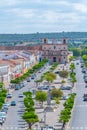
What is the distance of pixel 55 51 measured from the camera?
123m

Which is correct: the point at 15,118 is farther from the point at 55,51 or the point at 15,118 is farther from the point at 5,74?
the point at 55,51

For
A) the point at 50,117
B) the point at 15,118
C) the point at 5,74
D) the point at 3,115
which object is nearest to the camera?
the point at 3,115

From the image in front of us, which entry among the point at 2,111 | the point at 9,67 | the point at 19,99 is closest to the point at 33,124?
the point at 2,111

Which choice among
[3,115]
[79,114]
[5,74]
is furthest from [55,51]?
[3,115]

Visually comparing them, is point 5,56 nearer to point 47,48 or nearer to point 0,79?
point 47,48

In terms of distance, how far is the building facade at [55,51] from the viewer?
123 meters

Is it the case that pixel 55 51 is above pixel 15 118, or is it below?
below

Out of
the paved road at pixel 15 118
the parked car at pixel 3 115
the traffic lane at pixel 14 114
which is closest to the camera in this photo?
the paved road at pixel 15 118

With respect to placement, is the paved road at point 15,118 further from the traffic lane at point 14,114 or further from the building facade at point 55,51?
the building facade at point 55,51

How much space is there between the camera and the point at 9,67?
79.3 meters

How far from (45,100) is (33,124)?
11782 mm

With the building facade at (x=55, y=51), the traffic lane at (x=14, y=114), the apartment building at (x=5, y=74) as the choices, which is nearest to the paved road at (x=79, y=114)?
the traffic lane at (x=14, y=114)

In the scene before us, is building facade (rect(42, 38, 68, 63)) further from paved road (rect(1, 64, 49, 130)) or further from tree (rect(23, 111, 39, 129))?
tree (rect(23, 111, 39, 129))

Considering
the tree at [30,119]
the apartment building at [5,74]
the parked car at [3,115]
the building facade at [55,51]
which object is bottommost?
the building facade at [55,51]
